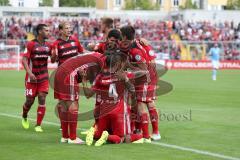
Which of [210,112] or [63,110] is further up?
[63,110]

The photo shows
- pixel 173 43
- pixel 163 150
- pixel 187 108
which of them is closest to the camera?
pixel 163 150

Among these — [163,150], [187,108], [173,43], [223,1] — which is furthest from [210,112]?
[223,1]

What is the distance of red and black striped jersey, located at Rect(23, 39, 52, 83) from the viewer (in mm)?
13492

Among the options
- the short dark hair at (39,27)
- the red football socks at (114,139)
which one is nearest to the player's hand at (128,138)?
the red football socks at (114,139)

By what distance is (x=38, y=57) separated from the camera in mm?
13609

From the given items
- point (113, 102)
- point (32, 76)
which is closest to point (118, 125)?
point (113, 102)

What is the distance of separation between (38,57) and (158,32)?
41.1 meters

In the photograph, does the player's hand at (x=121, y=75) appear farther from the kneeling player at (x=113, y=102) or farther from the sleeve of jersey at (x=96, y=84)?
the sleeve of jersey at (x=96, y=84)

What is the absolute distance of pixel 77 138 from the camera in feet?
38.1

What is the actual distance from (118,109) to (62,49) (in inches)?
83.5

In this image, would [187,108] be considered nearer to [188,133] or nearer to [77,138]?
[188,133]

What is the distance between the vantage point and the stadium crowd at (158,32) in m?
48.1

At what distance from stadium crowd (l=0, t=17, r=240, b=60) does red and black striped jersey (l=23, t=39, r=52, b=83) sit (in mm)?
30722

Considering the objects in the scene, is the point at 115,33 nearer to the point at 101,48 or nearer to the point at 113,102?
the point at 101,48
